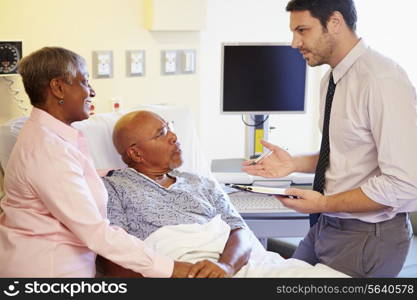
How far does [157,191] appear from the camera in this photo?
2.38 metres

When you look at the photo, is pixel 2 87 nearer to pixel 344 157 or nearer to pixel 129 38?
pixel 129 38

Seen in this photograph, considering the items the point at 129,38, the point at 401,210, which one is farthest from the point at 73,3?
the point at 401,210

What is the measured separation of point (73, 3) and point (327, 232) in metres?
1.61

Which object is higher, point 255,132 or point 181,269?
point 255,132

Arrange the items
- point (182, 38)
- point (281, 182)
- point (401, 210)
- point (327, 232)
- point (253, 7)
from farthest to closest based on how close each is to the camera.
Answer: point (253, 7)
point (182, 38)
point (281, 182)
point (327, 232)
point (401, 210)

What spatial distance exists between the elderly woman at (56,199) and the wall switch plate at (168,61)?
1403mm

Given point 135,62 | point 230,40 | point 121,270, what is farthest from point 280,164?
point 230,40

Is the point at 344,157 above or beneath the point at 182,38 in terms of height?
beneath

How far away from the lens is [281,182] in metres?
3.17

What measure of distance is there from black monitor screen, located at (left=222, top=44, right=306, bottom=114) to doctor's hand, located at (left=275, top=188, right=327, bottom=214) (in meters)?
1.20

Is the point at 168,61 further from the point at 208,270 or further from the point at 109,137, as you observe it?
the point at 208,270

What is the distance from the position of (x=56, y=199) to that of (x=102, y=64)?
4.75ft

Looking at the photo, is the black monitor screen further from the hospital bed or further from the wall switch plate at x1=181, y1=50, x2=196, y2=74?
the hospital bed

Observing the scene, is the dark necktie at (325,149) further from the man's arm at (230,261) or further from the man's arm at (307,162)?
the man's arm at (230,261)
